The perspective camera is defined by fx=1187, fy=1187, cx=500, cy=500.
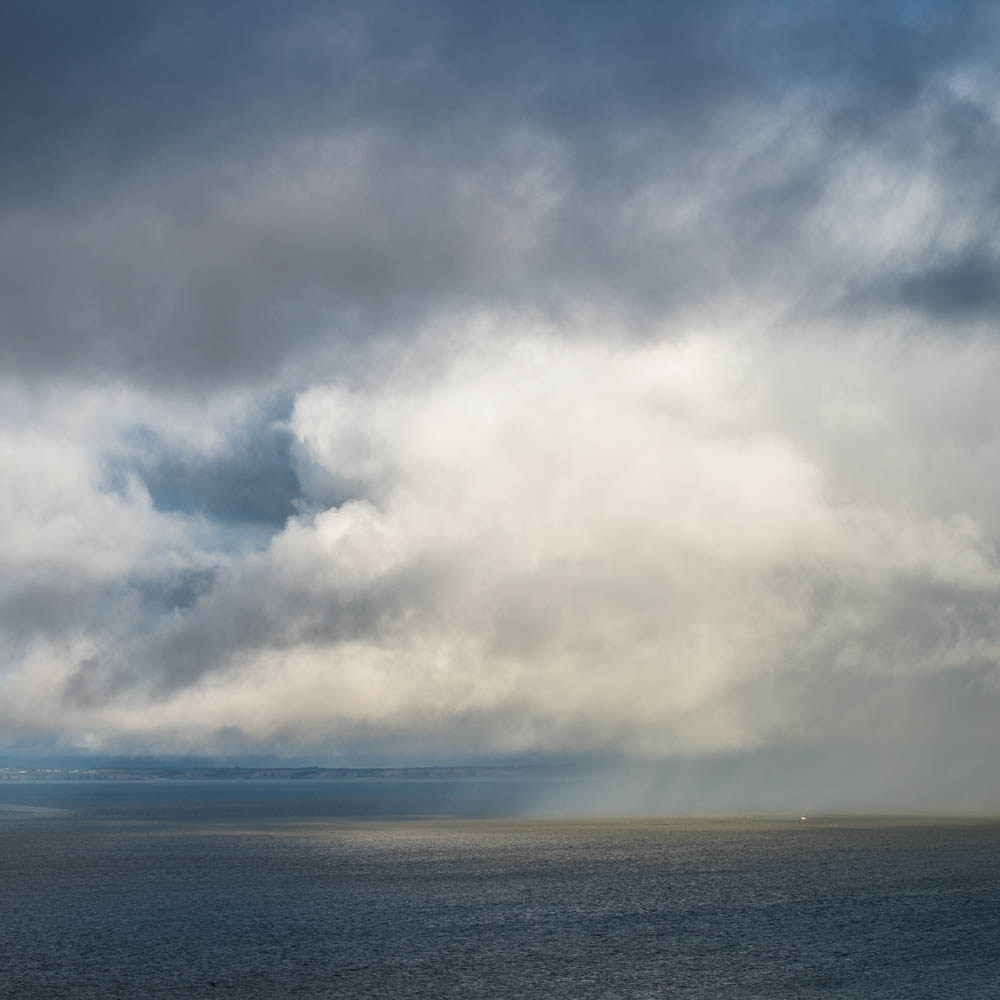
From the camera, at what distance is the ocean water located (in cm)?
6962

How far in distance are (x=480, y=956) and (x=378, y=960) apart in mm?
6693

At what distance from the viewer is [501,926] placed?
91.8 m

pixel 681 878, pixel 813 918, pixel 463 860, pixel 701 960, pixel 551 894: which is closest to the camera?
pixel 701 960

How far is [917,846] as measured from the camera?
186 meters

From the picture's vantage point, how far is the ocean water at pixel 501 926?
69625 millimetres

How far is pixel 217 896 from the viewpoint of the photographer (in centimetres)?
11531

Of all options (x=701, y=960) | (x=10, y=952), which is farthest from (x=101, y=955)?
(x=701, y=960)

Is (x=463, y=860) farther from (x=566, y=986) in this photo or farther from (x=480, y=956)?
(x=566, y=986)

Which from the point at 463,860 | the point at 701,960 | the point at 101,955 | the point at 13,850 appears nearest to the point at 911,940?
the point at 701,960

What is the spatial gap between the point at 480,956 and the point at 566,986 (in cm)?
1130

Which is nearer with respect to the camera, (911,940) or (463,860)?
(911,940)

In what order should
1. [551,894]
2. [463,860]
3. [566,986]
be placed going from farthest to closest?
[463,860] → [551,894] → [566,986]

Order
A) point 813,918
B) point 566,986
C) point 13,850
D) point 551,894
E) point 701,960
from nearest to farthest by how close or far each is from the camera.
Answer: point 566,986 → point 701,960 → point 813,918 → point 551,894 → point 13,850

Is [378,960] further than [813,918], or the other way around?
[813,918]
